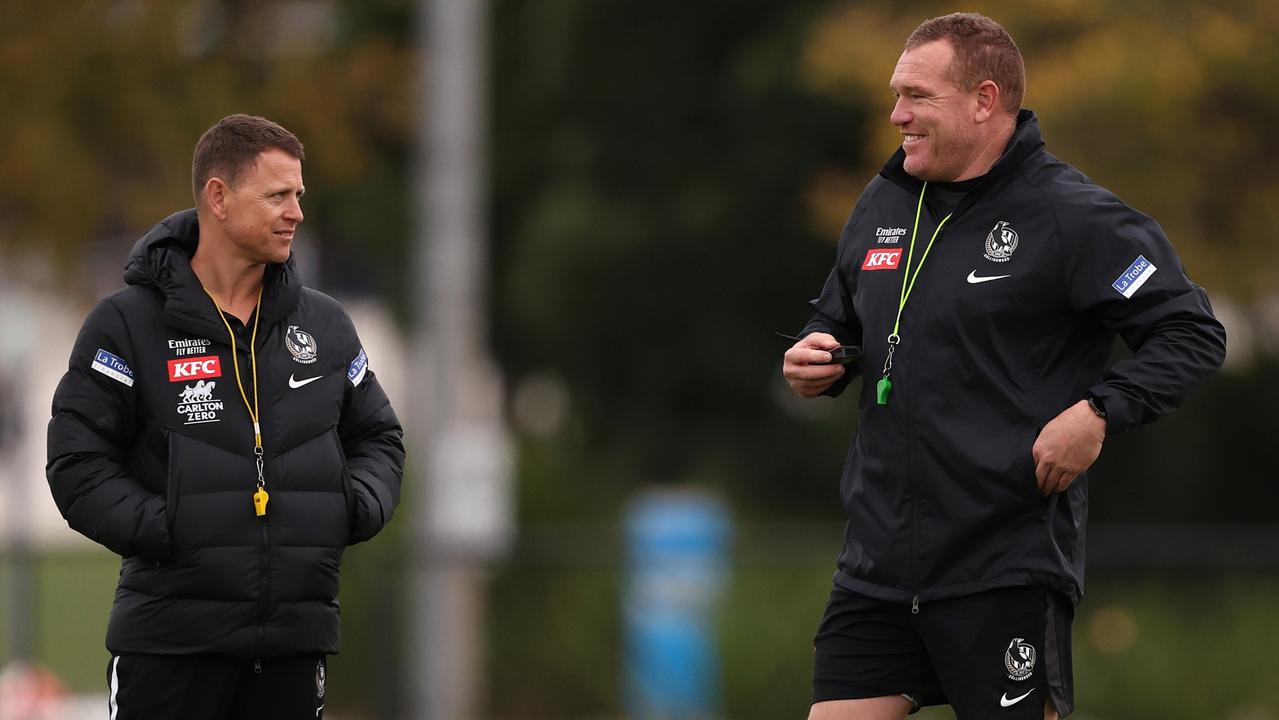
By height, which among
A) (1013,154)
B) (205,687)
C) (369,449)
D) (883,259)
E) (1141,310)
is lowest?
(205,687)

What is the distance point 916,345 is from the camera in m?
5.22

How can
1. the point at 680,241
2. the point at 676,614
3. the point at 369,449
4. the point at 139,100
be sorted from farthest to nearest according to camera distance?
the point at 680,241
the point at 139,100
the point at 676,614
the point at 369,449

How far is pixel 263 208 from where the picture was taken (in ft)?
17.1

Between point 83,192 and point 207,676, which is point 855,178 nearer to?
point 83,192

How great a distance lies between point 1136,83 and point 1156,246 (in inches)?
327

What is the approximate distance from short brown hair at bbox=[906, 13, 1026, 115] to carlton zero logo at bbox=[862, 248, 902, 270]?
1.49ft

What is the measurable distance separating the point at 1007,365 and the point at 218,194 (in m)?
2.01

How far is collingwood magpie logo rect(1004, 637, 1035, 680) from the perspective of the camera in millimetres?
5129

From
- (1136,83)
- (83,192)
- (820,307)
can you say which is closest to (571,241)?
(83,192)

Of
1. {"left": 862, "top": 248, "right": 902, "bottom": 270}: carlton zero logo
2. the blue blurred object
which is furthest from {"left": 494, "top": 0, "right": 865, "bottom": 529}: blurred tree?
{"left": 862, "top": 248, "right": 902, "bottom": 270}: carlton zero logo

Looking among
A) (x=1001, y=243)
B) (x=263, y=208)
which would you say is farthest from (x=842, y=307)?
(x=263, y=208)

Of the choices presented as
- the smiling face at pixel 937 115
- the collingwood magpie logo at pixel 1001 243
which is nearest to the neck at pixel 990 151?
the smiling face at pixel 937 115

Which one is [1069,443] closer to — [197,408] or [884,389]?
[884,389]

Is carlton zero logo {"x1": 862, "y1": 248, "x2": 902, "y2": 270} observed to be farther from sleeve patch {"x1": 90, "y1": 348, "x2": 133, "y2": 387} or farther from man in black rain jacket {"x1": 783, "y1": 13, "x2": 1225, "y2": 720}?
sleeve patch {"x1": 90, "y1": 348, "x2": 133, "y2": 387}
